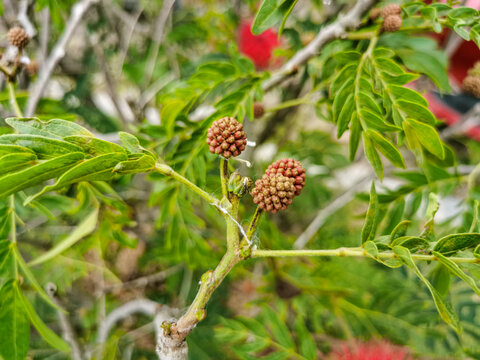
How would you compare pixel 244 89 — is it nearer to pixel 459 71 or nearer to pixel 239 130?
pixel 239 130

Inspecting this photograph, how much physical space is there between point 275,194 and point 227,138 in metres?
0.07

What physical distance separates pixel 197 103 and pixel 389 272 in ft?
2.37

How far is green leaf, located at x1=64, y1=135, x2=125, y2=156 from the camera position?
0.29 m

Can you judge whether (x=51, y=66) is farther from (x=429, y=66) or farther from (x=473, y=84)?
(x=473, y=84)

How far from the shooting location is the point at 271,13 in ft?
1.19

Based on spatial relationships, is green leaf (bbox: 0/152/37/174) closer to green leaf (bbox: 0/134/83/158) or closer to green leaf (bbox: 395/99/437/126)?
green leaf (bbox: 0/134/83/158)

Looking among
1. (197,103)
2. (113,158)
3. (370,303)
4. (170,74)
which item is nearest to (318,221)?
(370,303)

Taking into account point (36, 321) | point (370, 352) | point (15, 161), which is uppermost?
point (15, 161)

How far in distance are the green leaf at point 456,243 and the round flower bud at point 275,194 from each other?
5.2 inches

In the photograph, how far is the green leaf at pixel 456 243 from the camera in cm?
30

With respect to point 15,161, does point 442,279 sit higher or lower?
lower

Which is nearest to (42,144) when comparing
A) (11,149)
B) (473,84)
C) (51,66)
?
(11,149)

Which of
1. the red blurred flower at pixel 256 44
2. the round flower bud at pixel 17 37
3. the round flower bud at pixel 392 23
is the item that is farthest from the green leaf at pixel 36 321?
the red blurred flower at pixel 256 44

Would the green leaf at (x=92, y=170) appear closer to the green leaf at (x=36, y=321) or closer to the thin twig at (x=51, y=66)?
the green leaf at (x=36, y=321)
